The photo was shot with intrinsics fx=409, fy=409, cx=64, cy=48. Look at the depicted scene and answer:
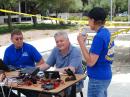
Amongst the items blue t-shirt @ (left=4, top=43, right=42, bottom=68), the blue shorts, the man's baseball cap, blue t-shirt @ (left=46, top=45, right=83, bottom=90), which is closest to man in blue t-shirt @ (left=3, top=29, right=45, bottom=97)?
blue t-shirt @ (left=4, top=43, right=42, bottom=68)

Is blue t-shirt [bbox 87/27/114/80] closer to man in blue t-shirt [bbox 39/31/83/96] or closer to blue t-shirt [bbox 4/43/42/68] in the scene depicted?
man in blue t-shirt [bbox 39/31/83/96]

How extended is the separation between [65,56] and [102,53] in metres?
1.03

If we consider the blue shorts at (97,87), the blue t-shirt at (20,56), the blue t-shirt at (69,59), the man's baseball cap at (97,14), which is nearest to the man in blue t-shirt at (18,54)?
the blue t-shirt at (20,56)

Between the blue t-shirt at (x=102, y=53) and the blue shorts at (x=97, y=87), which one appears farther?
the blue shorts at (x=97, y=87)

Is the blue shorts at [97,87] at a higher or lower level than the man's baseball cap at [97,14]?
lower

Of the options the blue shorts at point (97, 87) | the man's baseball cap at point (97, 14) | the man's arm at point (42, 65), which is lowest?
the blue shorts at point (97, 87)

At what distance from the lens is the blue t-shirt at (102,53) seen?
496 centimetres

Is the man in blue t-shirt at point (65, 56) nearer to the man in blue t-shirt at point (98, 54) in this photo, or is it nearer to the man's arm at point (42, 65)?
the man's arm at point (42, 65)

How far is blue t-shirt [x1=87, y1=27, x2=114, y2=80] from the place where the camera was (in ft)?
16.3

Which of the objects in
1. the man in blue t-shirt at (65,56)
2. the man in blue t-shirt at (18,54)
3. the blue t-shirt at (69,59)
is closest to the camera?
the man in blue t-shirt at (65,56)

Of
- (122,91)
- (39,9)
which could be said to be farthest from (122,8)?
(122,91)

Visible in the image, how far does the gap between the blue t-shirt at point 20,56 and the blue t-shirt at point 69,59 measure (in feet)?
1.78

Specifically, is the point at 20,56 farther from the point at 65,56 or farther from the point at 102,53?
the point at 102,53

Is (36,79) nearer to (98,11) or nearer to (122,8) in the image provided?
(98,11)
